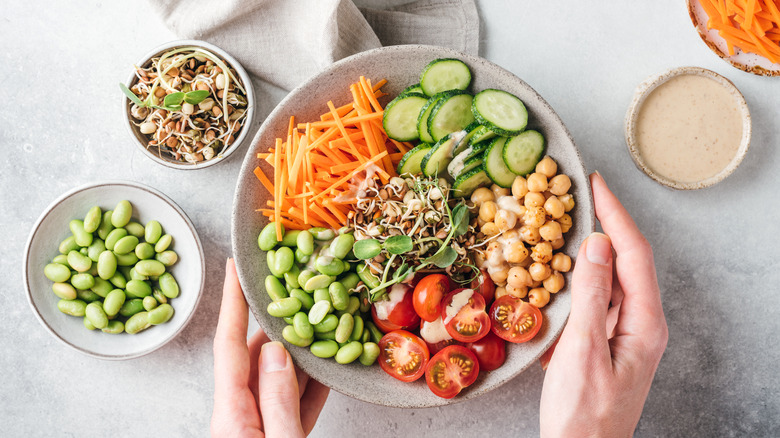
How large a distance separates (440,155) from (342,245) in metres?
0.50

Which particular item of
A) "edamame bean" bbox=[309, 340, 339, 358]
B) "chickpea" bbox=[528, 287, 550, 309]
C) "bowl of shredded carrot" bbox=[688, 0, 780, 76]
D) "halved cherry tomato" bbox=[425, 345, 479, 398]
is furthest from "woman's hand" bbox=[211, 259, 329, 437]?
"bowl of shredded carrot" bbox=[688, 0, 780, 76]

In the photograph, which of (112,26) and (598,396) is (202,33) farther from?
(598,396)

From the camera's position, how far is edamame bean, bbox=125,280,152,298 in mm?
2320

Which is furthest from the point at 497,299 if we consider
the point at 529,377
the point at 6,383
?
the point at 6,383

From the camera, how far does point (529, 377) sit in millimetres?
2500

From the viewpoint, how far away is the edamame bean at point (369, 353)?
2084 millimetres

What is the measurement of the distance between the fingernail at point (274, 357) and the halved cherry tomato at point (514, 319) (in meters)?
0.82

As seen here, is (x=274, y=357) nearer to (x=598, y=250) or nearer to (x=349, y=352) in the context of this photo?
(x=349, y=352)

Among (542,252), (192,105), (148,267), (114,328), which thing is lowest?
(114,328)

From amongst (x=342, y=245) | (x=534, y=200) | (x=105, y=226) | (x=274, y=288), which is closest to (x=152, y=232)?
(x=105, y=226)

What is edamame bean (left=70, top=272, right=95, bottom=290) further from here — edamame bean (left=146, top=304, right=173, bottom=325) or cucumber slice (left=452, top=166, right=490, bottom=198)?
cucumber slice (left=452, top=166, right=490, bottom=198)

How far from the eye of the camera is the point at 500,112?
1.98 m

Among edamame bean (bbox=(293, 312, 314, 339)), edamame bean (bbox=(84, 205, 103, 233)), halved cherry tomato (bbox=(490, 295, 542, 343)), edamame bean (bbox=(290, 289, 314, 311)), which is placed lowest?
halved cherry tomato (bbox=(490, 295, 542, 343))

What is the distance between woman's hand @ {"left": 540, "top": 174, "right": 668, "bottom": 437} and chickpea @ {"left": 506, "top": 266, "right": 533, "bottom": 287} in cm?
22
